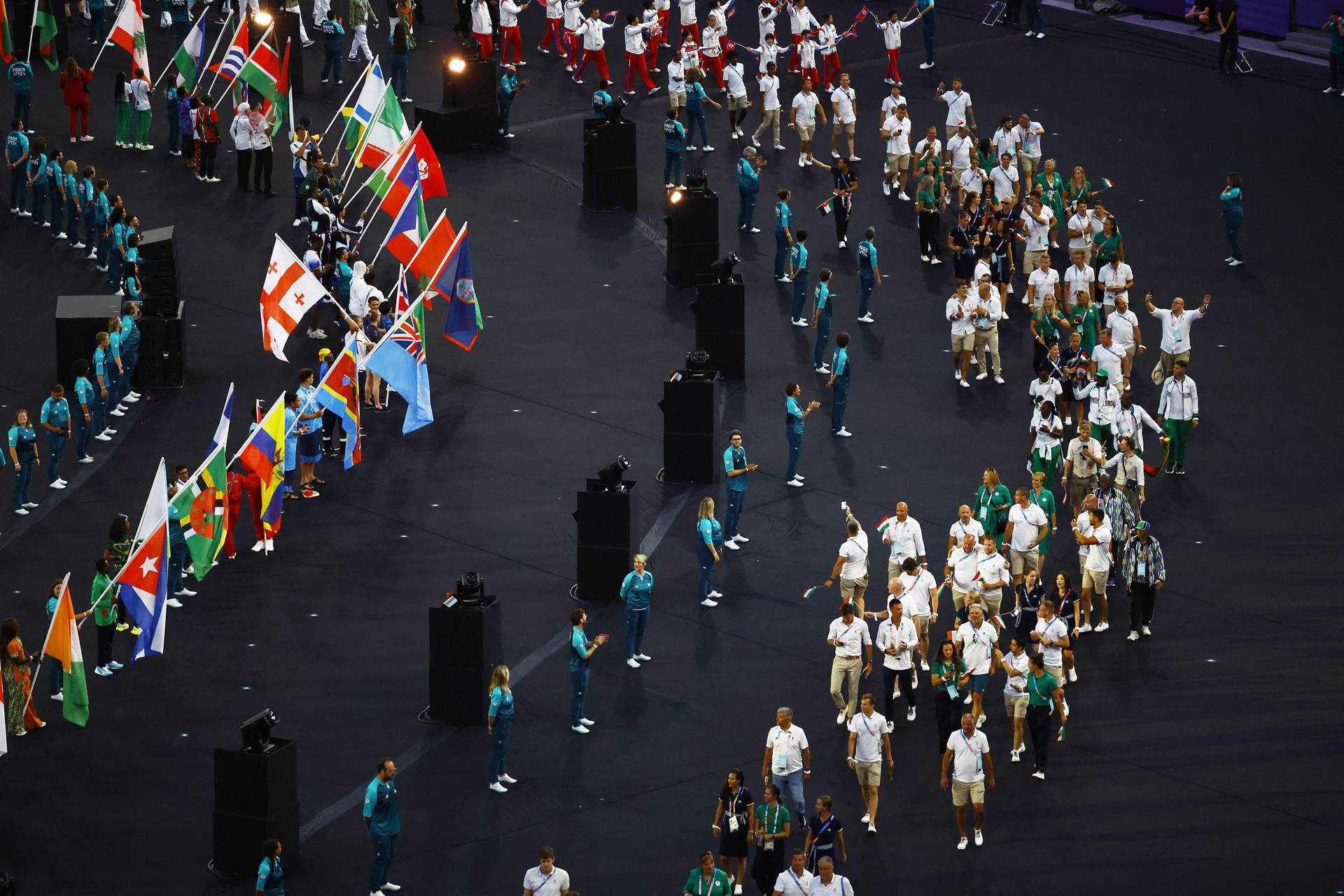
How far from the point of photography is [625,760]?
23078 millimetres

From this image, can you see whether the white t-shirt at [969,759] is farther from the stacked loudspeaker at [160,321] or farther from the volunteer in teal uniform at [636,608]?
the stacked loudspeaker at [160,321]


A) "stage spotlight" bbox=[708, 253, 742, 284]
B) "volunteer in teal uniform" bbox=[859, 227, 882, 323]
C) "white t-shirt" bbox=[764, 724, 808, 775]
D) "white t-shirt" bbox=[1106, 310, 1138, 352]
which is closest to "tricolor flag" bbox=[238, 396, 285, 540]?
"stage spotlight" bbox=[708, 253, 742, 284]

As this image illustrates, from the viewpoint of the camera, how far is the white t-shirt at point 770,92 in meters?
40.6

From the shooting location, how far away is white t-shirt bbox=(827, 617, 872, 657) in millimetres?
23406

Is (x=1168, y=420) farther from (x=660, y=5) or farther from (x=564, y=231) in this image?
(x=660, y=5)

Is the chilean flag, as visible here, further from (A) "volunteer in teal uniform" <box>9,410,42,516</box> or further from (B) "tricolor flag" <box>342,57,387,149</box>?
(B) "tricolor flag" <box>342,57,387,149</box>

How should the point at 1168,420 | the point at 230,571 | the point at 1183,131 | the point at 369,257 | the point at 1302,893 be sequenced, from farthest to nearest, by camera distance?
1. the point at 1183,131
2. the point at 369,257
3. the point at 1168,420
4. the point at 230,571
5. the point at 1302,893

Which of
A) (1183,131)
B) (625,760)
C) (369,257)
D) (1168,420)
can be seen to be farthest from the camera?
(1183,131)

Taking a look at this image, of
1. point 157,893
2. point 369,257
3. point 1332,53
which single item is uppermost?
point 1332,53

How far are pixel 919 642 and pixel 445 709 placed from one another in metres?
5.49

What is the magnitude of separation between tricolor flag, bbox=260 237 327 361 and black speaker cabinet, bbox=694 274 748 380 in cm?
586

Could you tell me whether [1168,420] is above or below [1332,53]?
below

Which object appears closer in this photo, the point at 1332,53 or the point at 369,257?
the point at 369,257

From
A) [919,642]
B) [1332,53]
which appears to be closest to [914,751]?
[919,642]
